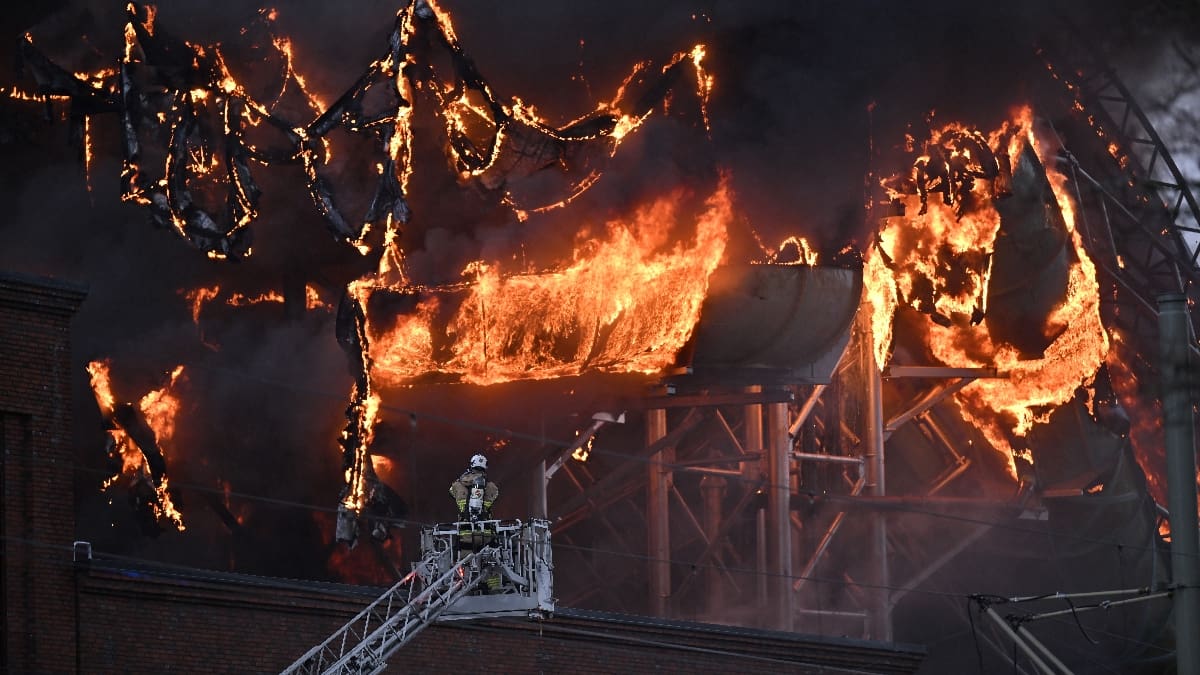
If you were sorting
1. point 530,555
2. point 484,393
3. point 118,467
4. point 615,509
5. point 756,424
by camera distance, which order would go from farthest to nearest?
1. point 615,509
2. point 756,424
3. point 484,393
4. point 118,467
5. point 530,555

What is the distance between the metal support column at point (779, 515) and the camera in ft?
96.3

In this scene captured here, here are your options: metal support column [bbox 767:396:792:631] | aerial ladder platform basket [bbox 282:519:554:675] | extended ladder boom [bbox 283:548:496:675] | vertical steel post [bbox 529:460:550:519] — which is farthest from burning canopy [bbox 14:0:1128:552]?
aerial ladder platform basket [bbox 282:519:554:675]

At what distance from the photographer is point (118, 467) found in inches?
1020

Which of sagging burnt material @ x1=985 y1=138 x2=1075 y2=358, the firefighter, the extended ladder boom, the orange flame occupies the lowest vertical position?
the extended ladder boom

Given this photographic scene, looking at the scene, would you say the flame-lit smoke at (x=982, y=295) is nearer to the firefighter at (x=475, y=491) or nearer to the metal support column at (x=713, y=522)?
the metal support column at (x=713, y=522)

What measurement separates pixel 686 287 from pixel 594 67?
3274 mm

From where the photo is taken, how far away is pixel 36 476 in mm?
19922

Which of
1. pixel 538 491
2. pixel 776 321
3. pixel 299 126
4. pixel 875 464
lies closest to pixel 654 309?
pixel 776 321

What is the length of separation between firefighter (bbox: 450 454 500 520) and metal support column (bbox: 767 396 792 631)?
11.2 m

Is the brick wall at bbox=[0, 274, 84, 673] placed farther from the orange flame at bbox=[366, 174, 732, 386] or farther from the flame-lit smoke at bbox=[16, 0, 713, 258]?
the orange flame at bbox=[366, 174, 732, 386]

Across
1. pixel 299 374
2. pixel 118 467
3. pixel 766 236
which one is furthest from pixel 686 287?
pixel 118 467

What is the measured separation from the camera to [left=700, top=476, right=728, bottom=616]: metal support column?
3212 cm

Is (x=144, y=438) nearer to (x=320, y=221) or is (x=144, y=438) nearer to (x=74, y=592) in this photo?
(x=320, y=221)

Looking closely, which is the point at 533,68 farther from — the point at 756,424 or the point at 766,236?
the point at 756,424
